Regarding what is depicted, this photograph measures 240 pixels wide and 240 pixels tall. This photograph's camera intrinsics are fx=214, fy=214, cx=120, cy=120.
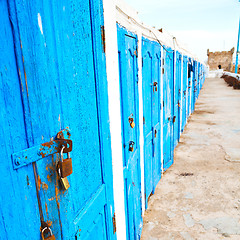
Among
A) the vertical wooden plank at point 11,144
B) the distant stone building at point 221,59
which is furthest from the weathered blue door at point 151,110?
the distant stone building at point 221,59

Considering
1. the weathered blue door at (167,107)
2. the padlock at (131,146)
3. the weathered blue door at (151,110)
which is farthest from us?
the weathered blue door at (167,107)

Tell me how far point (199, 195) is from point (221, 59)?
61.8 meters

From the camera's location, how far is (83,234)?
4.65 ft

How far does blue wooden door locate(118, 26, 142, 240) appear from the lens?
236cm

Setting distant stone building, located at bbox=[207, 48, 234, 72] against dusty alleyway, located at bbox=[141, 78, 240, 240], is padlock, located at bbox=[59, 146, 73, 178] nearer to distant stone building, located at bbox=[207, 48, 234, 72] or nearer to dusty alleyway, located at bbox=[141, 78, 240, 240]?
dusty alleyway, located at bbox=[141, 78, 240, 240]

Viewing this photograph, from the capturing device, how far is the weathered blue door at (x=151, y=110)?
3414mm

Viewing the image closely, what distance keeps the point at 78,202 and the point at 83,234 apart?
0.84ft

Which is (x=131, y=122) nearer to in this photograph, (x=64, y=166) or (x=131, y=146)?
(x=131, y=146)

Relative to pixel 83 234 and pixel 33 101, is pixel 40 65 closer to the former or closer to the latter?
pixel 33 101

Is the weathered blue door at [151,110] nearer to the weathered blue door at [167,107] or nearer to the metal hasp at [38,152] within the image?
the weathered blue door at [167,107]

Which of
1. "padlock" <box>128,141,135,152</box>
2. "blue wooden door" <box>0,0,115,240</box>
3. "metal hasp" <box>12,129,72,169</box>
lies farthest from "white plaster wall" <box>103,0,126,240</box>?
"metal hasp" <box>12,129,72,169</box>

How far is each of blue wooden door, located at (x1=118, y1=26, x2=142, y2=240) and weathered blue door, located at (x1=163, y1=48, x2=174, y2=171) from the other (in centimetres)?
199

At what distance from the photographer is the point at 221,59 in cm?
5750

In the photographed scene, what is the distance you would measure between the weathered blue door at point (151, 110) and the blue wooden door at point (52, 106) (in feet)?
6.13
